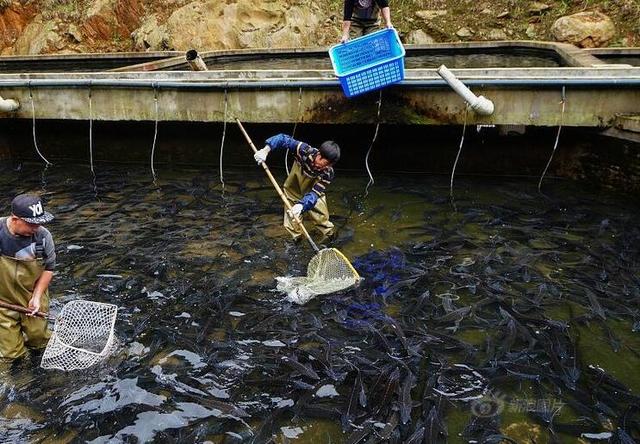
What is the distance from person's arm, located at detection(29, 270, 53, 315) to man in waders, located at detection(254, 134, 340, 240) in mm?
2746

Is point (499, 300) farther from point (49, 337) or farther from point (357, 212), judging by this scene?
point (49, 337)

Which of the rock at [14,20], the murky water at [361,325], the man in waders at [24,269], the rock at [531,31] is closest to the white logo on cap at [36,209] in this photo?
the man in waders at [24,269]

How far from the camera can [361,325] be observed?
5562 millimetres

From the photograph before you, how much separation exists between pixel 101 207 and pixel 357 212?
4140 mm

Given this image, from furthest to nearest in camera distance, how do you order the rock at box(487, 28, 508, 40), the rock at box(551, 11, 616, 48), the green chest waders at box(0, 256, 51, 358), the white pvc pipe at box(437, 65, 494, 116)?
the rock at box(487, 28, 508, 40), the rock at box(551, 11, 616, 48), the white pvc pipe at box(437, 65, 494, 116), the green chest waders at box(0, 256, 51, 358)

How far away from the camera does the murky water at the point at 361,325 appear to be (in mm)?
4387

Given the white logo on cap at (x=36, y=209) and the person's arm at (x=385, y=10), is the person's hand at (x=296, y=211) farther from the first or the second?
the person's arm at (x=385, y=10)

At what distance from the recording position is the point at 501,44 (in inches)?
502

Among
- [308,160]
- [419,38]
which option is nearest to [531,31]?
[419,38]

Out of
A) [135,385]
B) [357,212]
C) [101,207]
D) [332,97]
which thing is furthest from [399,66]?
[135,385]

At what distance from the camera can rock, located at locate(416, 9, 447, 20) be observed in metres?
16.2

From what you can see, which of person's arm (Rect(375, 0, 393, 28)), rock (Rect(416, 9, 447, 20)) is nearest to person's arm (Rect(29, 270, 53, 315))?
person's arm (Rect(375, 0, 393, 28))

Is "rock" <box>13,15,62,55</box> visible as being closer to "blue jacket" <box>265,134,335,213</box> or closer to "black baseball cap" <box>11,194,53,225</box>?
"blue jacket" <box>265,134,335,213</box>

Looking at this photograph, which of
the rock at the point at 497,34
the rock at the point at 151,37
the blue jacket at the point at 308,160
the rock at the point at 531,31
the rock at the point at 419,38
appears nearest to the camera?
the blue jacket at the point at 308,160
